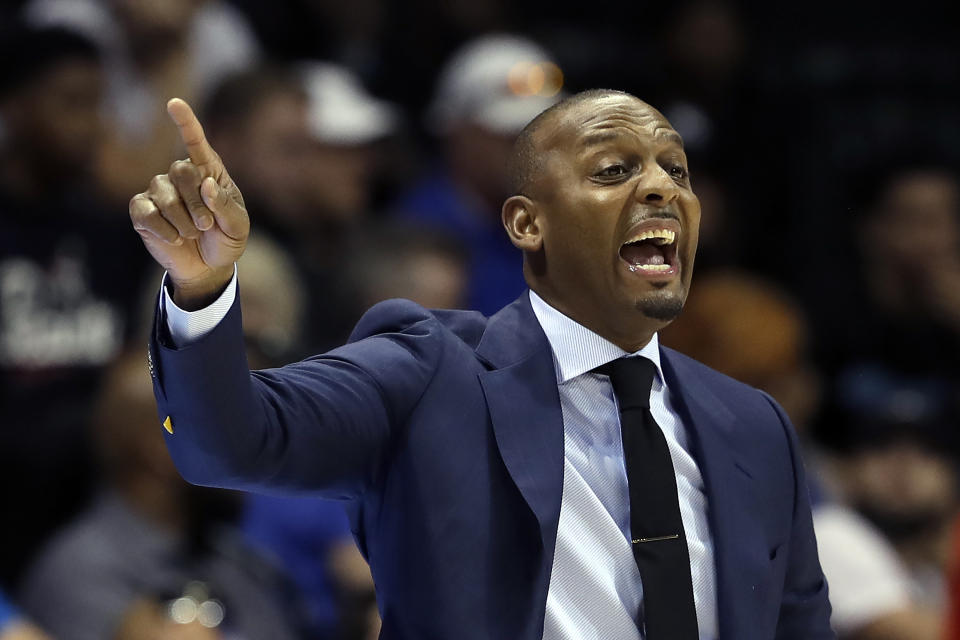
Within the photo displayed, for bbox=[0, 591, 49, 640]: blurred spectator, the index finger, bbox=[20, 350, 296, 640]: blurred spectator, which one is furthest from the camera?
bbox=[20, 350, 296, 640]: blurred spectator

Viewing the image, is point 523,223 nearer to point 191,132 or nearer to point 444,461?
point 444,461

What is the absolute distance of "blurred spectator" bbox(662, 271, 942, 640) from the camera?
4.83 meters

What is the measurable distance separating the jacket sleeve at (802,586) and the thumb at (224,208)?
0.99 metres

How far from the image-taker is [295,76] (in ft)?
18.4

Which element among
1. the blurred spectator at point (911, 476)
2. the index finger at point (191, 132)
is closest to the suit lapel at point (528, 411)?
the index finger at point (191, 132)

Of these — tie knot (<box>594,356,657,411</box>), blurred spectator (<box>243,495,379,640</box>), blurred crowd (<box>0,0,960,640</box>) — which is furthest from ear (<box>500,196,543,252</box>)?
blurred spectator (<box>243,495,379,640</box>)

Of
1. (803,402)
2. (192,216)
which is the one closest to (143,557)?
(192,216)

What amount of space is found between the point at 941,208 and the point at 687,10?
4.97 feet

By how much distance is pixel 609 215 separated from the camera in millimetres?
2240

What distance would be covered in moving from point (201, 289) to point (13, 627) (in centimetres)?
201

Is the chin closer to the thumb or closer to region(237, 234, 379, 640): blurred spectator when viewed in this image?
the thumb

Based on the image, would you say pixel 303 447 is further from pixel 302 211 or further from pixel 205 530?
pixel 302 211

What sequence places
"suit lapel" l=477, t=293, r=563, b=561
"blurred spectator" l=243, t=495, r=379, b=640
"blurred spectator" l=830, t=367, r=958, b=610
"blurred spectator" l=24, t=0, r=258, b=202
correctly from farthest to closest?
1. "blurred spectator" l=830, t=367, r=958, b=610
2. "blurred spectator" l=24, t=0, r=258, b=202
3. "blurred spectator" l=243, t=495, r=379, b=640
4. "suit lapel" l=477, t=293, r=563, b=561

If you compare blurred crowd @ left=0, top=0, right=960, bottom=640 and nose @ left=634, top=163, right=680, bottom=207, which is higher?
nose @ left=634, top=163, right=680, bottom=207
